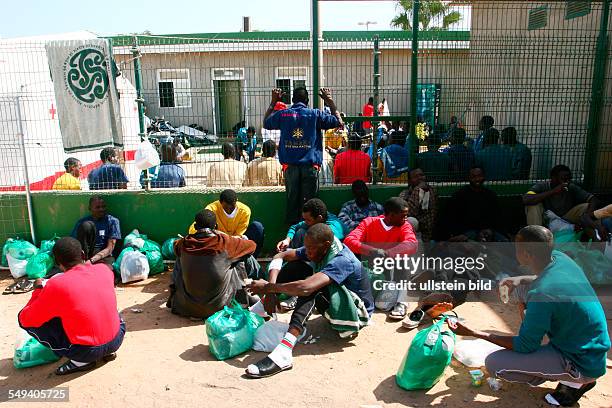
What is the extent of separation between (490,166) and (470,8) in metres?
2.13

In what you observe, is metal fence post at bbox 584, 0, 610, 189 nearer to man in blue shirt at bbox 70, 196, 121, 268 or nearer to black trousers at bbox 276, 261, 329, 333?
black trousers at bbox 276, 261, 329, 333

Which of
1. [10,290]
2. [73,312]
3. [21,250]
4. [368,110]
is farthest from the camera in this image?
[368,110]

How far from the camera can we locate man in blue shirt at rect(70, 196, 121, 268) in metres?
6.28

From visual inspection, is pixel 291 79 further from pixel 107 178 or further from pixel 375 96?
pixel 107 178

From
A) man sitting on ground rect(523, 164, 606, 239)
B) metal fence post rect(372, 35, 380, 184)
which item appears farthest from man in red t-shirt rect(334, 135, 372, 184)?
man sitting on ground rect(523, 164, 606, 239)

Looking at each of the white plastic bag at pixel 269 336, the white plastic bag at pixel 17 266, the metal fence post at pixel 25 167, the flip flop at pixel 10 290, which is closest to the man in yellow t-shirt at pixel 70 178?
the metal fence post at pixel 25 167

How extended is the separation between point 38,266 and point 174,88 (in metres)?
2.79

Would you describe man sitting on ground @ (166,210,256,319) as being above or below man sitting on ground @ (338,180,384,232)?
below

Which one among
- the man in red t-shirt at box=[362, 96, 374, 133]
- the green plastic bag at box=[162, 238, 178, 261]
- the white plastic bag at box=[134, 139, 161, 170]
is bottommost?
the green plastic bag at box=[162, 238, 178, 261]

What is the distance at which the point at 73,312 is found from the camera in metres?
3.87

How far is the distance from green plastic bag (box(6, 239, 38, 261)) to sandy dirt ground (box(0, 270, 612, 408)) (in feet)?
5.19

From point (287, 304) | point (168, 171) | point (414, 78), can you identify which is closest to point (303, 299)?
point (287, 304)

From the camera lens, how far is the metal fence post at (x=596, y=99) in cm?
673

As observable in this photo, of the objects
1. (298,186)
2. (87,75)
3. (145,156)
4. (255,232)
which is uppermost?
(87,75)
